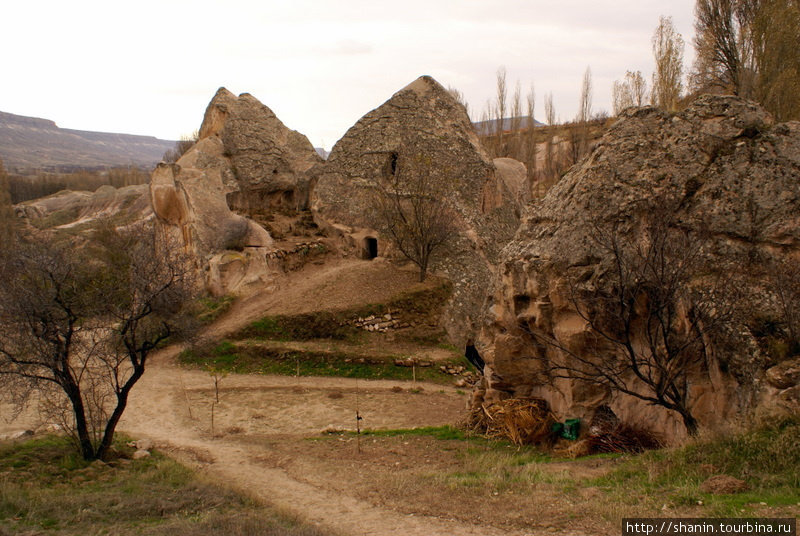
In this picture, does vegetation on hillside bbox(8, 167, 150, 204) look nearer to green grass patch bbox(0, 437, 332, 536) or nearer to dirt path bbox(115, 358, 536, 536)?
dirt path bbox(115, 358, 536, 536)

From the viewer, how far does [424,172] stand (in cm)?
2192

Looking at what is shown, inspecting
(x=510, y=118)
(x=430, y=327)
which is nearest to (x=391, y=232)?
(x=430, y=327)

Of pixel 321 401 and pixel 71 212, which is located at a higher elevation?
pixel 71 212

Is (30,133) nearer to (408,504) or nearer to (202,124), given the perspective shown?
(202,124)

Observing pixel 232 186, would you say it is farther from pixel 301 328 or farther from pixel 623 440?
pixel 623 440

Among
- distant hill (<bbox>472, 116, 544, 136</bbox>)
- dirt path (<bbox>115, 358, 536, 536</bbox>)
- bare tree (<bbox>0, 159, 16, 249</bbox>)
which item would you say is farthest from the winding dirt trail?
distant hill (<bbox>472, 116, 544, 136</bbox>)

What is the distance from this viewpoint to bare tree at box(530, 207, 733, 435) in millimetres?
8078

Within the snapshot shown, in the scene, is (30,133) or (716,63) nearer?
(716,63)

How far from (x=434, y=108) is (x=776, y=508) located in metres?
21.3

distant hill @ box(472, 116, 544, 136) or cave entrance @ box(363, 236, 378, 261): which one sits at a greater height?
distant hill @ box(472, 116, 544, 136)

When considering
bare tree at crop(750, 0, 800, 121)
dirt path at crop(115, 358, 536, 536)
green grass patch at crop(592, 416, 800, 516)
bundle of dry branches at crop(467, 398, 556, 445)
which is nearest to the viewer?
green grass patch at crop(592, 416, 800, 516)

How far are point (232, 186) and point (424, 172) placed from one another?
8358mm

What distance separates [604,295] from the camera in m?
9.60

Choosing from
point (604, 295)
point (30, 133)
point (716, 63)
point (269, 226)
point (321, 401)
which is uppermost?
point (30, 133)
